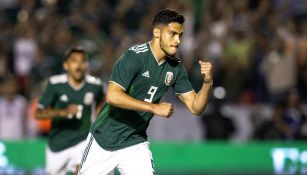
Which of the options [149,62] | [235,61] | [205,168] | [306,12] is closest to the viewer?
[149,62]

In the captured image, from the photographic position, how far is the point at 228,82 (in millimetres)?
14195

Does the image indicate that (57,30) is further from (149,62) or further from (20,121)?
(149,62)

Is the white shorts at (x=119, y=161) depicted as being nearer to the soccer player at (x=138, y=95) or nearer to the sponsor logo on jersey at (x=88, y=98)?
the soccer player at (x=138, y=95)

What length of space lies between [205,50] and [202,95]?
23.6 feet

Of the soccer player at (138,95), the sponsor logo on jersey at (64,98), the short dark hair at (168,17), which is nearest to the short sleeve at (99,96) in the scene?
the sponsor logo on jersey at (64,98)

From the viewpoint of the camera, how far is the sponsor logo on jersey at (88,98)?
990 cm

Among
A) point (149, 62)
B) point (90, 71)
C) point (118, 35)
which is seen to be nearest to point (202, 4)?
point (118, 35)

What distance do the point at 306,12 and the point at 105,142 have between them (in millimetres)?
8741

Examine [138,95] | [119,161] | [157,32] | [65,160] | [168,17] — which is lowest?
[65,160]

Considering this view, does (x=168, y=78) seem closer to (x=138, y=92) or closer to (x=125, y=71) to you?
(x=138, y=92)

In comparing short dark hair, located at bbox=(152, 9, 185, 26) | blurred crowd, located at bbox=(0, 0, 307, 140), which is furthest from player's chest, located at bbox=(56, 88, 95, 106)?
blurred crowd, located at bbox=(0, 0, 307, 140)

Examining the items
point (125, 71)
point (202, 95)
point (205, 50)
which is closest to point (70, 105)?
point (125, 71)

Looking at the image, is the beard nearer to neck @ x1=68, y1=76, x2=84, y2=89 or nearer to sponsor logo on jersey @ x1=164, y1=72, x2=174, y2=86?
sponsor logo on jersey @ x1=164, y1=72, x2=174, y2=86

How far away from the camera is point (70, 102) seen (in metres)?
9.95
